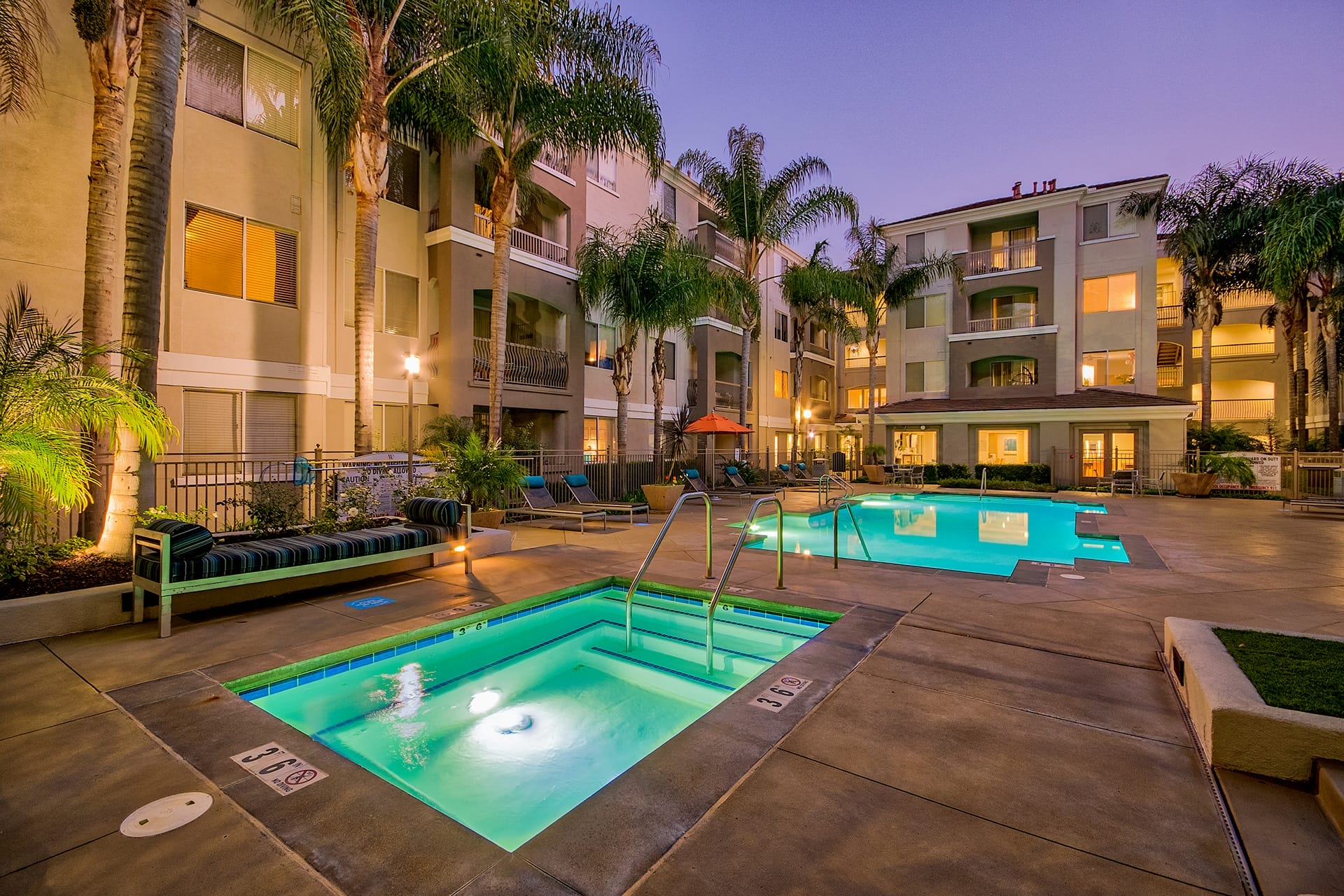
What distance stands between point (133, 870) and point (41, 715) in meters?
2.13

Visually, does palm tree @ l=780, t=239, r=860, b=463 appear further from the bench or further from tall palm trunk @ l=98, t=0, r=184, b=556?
tall palm trunk @ l=98, t=0, r=184, b=556

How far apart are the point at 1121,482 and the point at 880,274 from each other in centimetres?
1266

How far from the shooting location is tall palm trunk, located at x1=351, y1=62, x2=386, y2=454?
1189 centimetres

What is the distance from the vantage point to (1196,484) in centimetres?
1952

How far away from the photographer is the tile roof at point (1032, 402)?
22.5 metres

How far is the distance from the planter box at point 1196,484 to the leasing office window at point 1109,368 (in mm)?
6161

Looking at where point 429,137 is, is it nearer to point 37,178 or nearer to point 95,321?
point 37,178

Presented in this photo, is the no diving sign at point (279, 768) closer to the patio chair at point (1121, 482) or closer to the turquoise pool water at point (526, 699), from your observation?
the turquoise pool water at point (526, 699)

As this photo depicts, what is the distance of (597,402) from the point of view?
21.4 meters

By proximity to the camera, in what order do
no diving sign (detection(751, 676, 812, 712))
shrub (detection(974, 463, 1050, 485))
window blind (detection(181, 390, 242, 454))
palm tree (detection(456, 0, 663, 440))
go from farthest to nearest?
shrub (detection(974, 463, 1050, 485)) → palm tree (detection(456, 0, 663, 440)) → window blind (detection(181, 390, 242, 454)) → no diving sign (detection(751, 676, 812, 712))

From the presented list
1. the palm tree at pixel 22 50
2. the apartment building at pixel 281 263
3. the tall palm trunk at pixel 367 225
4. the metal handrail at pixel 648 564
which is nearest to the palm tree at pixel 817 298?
the apartment building at pixel 281 263

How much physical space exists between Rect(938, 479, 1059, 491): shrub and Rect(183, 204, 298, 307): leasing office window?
21.6m

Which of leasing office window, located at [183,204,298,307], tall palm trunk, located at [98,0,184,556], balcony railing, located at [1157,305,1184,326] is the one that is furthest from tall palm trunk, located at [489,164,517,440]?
balcony railing, located at [1157,305,1184,326]

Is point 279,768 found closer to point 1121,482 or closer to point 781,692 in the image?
point 781,692
